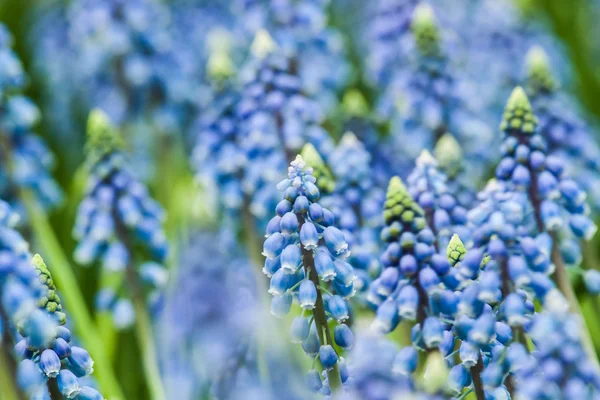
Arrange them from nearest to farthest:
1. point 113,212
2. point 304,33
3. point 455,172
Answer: point 455,172 → point 113,212 → point 304,33

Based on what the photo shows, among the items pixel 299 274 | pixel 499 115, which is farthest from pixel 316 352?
pixel 499 115

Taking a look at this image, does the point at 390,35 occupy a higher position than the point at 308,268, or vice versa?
the point at 390,35

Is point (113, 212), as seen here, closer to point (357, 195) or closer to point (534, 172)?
point (357, 195)

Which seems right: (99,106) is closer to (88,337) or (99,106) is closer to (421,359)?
(88,337)

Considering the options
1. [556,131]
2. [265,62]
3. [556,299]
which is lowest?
Answer: [556,299]

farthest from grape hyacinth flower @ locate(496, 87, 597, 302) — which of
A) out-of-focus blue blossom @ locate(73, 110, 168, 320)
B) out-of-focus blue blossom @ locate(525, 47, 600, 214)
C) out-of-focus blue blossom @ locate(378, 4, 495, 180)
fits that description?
out-of-focus blue blossom @ locate(73, 110, 168, 320)

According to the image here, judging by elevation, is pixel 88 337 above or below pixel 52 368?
above

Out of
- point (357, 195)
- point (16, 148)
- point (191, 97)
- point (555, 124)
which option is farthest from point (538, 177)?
point (191, 97)
